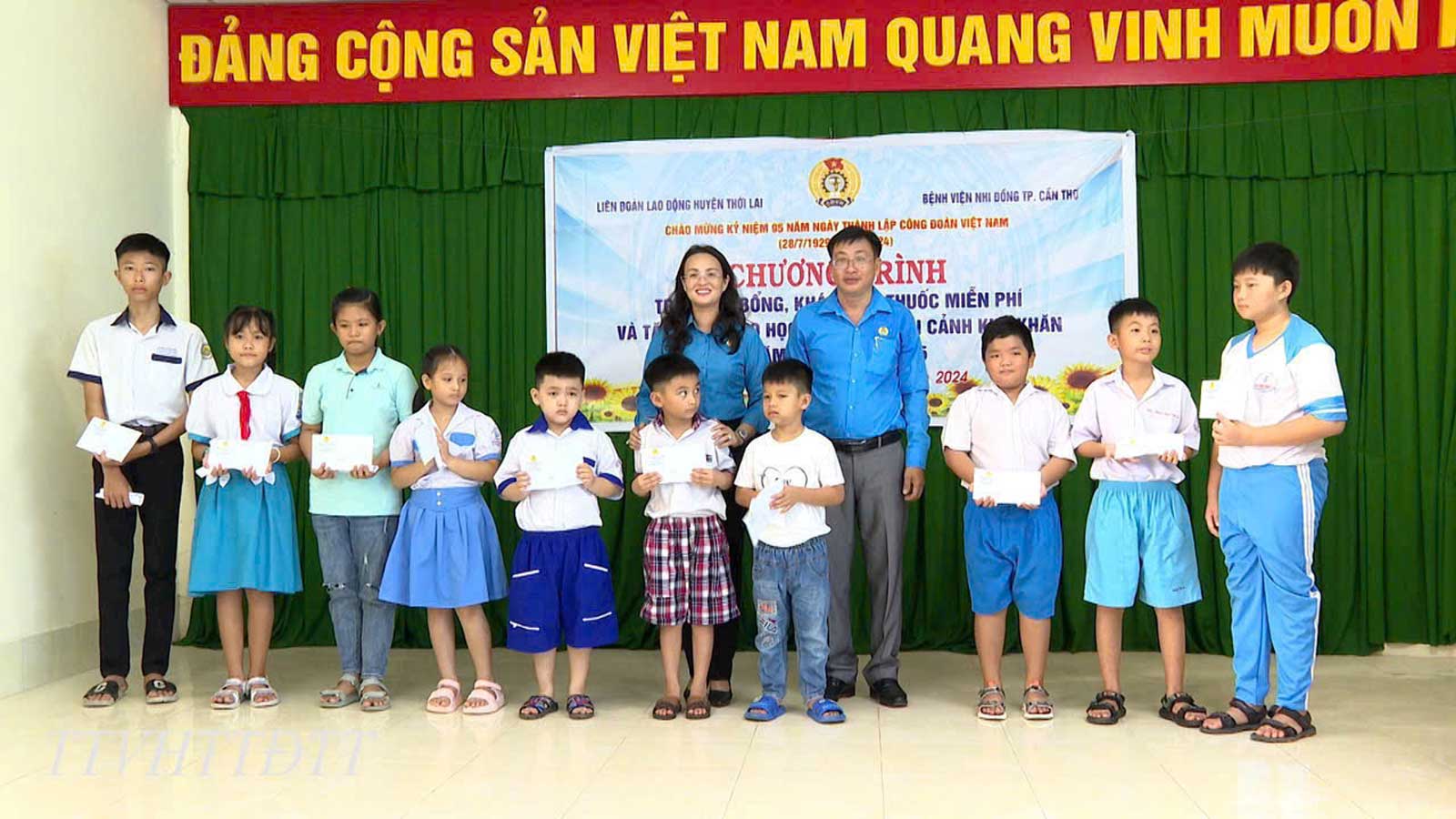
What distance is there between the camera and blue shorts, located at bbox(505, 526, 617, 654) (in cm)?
374

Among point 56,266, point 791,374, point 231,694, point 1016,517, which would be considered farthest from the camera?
point 56,266

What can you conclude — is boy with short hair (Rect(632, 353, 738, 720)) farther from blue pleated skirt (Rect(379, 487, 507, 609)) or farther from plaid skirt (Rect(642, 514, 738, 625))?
blue pleated skirt (Rect(379, 487, 507, 609))

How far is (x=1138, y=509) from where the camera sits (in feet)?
11.9

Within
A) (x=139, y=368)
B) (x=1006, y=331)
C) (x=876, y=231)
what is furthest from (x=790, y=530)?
(x=139, y=368)

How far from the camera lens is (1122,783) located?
296cm

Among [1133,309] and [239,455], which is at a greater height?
[1133,309]

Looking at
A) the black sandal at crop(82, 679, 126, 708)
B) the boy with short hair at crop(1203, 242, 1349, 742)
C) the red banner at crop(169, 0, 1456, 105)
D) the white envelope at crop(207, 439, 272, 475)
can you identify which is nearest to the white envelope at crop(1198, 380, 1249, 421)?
the boy with short hair at crop(1203, 242, 1349, 742)

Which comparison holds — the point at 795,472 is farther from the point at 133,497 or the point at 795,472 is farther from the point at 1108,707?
the point at 133,497

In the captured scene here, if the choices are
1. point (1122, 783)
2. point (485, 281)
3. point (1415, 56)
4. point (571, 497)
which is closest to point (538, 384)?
point (571, 497)

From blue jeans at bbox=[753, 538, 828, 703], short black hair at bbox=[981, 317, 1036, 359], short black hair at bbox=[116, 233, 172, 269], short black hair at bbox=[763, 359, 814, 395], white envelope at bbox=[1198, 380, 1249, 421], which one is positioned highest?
short black hair at bbox=[116, 233, 172, 269]

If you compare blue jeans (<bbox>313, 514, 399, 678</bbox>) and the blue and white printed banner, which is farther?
the blue and white printed banner

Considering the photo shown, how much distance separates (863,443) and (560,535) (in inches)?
38.3

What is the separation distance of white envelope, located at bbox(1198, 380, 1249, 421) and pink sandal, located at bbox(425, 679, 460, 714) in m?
2.36

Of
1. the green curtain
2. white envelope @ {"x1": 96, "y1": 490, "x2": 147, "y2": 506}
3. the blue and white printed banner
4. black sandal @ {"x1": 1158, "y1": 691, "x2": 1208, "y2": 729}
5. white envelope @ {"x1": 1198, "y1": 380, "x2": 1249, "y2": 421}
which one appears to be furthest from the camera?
the blue and white printed banner
